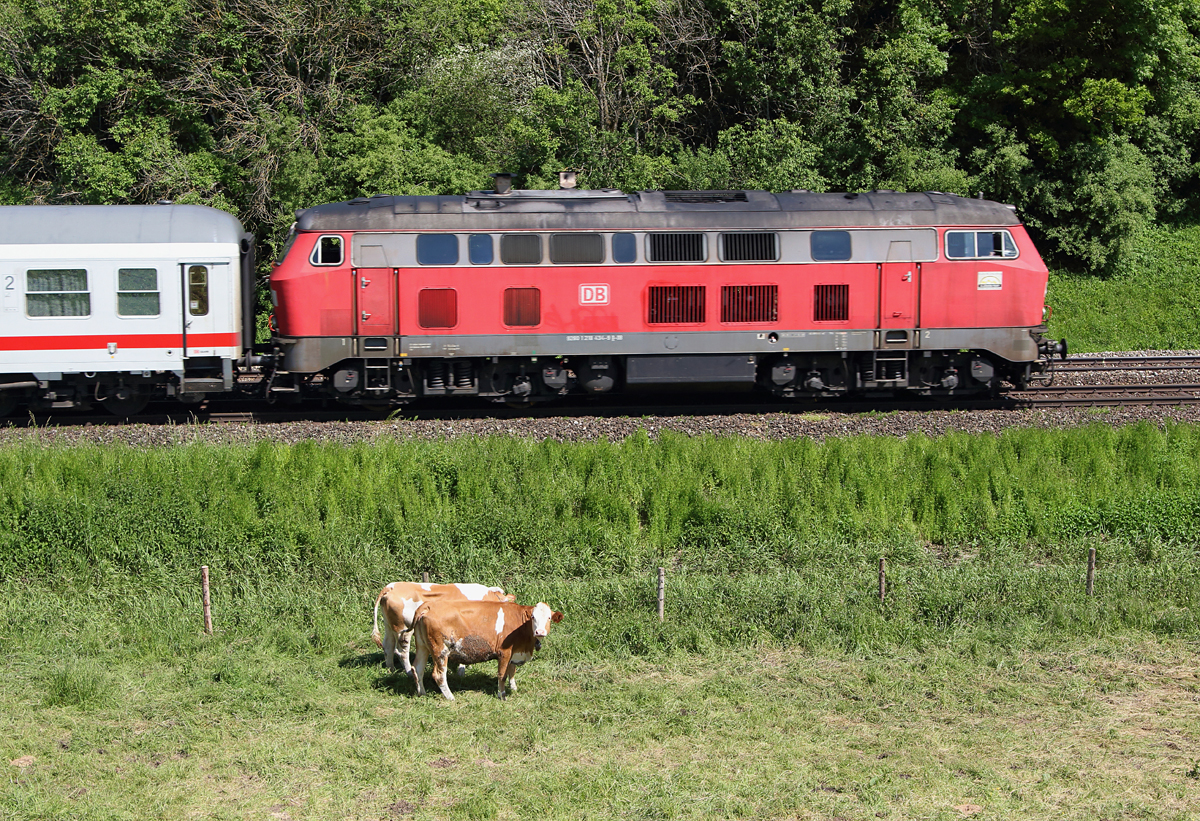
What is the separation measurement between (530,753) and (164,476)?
7.52 m

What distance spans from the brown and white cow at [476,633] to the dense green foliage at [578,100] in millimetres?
19021

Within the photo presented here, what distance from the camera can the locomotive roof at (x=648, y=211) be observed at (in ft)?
62.2

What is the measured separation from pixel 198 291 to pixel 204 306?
0.93 ft

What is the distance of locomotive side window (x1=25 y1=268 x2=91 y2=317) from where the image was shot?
18.2 metres

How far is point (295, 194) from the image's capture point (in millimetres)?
26812

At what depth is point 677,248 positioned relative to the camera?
63.7 ft

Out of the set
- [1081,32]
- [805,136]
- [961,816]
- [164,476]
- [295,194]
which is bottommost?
[961,816]

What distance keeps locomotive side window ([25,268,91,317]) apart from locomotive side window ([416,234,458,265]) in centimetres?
570

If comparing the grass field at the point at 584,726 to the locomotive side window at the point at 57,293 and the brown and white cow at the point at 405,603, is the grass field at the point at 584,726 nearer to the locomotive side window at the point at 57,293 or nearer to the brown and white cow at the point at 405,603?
the brown and white cow at the point at 405,603

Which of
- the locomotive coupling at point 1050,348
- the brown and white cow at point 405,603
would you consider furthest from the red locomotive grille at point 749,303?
the brown and white cow at point 405,603

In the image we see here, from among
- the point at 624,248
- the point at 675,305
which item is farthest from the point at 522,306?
the point at 675,305

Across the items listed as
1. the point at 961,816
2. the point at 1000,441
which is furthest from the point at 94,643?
the point at 1000,441

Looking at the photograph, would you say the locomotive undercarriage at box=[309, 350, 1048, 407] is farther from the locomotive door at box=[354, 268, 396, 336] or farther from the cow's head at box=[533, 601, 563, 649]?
the cow's head at box=[533, 601, 563, 649]

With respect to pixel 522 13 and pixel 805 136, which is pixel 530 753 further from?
pixel 522 13
